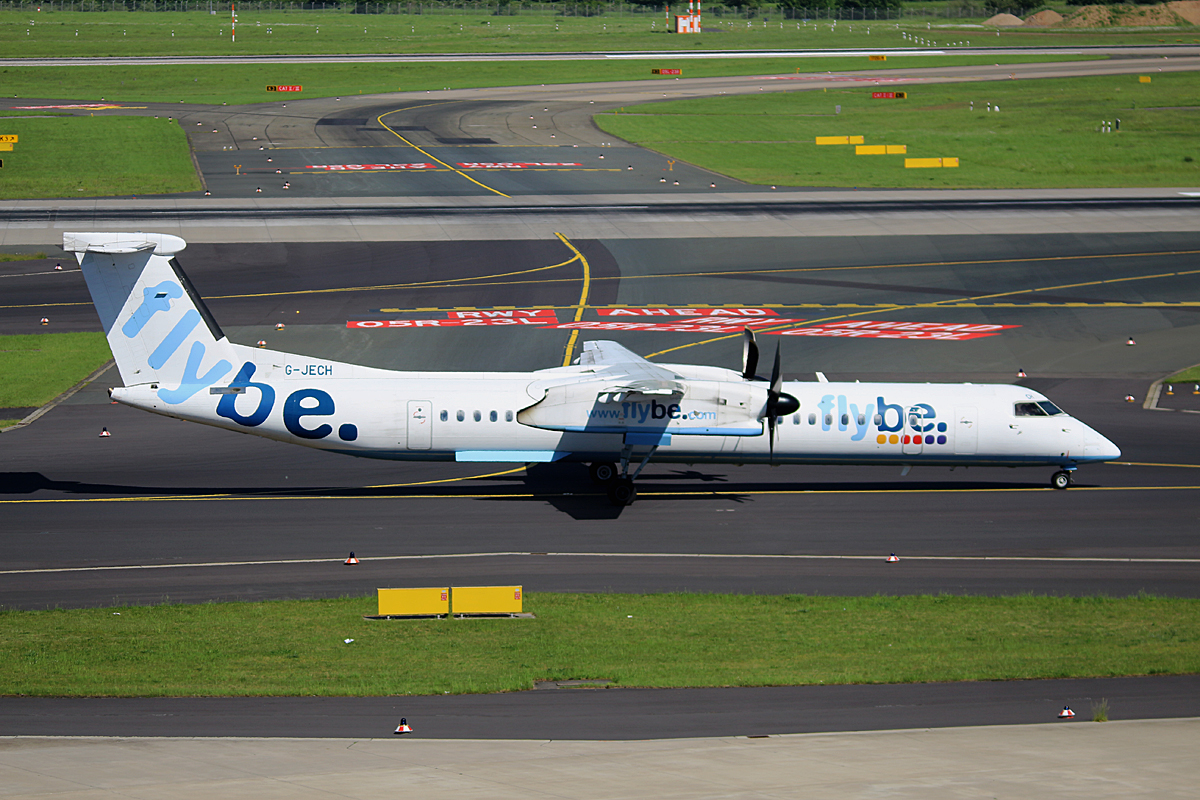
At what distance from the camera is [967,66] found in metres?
140

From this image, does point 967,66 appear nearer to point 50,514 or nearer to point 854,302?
point 854,302

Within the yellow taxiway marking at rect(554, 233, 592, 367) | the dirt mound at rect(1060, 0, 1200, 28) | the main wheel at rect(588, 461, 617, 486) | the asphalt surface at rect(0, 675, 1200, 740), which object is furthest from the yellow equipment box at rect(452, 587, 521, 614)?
the dirt mound at rect(1060, 0, 1200, 28)

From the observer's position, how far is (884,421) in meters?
36.0

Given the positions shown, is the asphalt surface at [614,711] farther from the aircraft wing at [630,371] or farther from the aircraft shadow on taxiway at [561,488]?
the aircraft shadow on taxiway at [561,488]

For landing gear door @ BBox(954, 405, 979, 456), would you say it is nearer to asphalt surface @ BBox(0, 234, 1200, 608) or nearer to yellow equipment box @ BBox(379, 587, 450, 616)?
asphalt surface @ BBox(0, 234, 1200, 608)

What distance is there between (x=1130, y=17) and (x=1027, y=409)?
183 m

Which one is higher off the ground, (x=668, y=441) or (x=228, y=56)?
(x=228, y=56)

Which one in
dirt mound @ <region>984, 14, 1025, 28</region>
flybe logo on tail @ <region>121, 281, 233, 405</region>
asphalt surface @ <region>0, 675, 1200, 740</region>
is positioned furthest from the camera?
dirt mound @ <region>984, 14, 1025, 28</region>

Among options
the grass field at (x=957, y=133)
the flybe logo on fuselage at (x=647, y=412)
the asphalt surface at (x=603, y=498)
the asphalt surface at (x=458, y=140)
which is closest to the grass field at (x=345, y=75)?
the asphalt surface at (x=458, y=140)

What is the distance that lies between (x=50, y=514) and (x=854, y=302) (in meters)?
36.1

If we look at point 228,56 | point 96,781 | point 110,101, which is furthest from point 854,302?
point 228,56

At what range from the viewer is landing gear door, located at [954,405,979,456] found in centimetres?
3631

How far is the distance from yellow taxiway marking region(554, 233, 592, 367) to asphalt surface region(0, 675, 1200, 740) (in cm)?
2463

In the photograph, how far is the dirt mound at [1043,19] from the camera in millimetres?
194375
